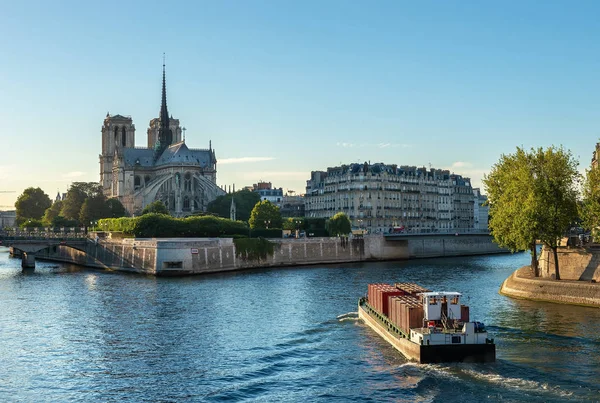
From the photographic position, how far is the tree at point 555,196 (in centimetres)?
5991

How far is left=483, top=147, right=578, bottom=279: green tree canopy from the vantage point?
59906 millimetres

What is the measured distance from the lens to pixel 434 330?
3731cm

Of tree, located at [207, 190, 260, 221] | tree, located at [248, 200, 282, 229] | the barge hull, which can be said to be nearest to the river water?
the barge hull

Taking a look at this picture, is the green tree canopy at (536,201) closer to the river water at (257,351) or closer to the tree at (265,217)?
the river water at (257,351)

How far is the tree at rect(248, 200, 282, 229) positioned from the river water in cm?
5567

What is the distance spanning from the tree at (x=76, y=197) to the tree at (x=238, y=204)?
78.5 feet

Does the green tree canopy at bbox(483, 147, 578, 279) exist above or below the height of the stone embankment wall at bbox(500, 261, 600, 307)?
above

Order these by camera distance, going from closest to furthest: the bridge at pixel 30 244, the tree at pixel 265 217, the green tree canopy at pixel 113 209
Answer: the bridge at pixel 30 244 → the tree at pixel 265 217 → the green tree canopy at pixel 113 209

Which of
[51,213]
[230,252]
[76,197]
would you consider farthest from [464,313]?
[51,213]

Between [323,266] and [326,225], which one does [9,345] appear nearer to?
[323,266]

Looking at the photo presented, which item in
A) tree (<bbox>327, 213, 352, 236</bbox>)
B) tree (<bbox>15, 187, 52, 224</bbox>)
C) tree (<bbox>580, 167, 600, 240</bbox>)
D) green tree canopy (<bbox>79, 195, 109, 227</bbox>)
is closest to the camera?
tree (<bbox>580, 167, 600, 240</bbox>)

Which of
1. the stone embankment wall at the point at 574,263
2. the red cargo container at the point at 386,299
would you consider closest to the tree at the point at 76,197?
the stone embankment wall at the point at 574,263

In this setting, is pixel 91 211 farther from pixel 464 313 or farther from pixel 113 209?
pixel 464 313

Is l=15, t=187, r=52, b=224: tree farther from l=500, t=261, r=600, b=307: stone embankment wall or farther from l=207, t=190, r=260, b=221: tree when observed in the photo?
l=500, t=261, r=600, b=307: stone embankment wall
